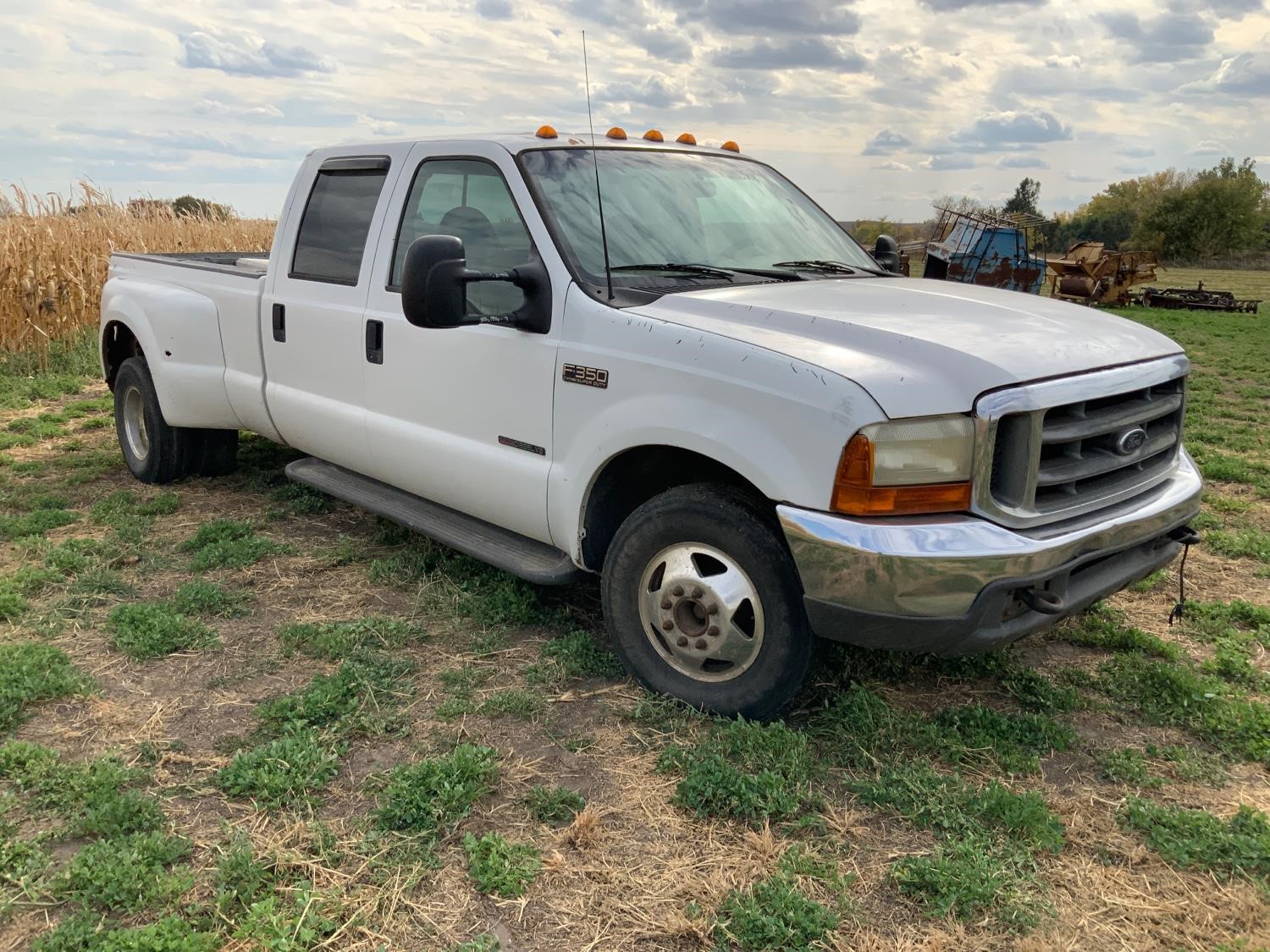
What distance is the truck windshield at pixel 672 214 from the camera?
12.9ft

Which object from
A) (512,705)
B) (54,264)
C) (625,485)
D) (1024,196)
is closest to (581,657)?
(512,705)

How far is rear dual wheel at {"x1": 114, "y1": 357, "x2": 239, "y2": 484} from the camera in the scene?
20.9ft

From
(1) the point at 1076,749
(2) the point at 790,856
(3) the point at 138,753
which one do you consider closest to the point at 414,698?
(3) the point at 138,753

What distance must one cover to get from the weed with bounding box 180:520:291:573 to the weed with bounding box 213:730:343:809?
2.02 m

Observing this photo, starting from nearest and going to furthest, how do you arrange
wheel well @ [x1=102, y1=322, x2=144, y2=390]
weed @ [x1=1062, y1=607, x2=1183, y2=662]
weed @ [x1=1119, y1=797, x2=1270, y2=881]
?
1. weed @ [x1=1119, y1=797, x2=1270, y2=881]
2. weed @ [x1=1062, y1=607, x2=1183, y2=662]
3. wheel well @ [x1=102, y1=322, x2=144, y2=390]

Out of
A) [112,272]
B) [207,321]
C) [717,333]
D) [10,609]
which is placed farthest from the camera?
[112,272]

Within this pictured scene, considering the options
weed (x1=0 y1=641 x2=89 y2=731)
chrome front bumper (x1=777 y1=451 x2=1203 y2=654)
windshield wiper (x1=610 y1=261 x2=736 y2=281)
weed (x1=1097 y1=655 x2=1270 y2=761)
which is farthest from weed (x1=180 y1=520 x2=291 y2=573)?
weed (x1=1097 y1=655 x2=1270 y2=761)

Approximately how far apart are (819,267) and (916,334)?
1.29 metres

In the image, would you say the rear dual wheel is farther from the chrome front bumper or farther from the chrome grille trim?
the chrome grille trim

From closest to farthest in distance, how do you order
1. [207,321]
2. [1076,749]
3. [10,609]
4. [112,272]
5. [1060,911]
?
[1060,911] < [1076,749] < [10,609] < [207,321] < [112,272]

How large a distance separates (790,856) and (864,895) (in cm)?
22

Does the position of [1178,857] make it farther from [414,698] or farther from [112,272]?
[112,272]

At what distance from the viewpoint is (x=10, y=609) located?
4480 millimetres

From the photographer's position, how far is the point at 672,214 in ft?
13.7
